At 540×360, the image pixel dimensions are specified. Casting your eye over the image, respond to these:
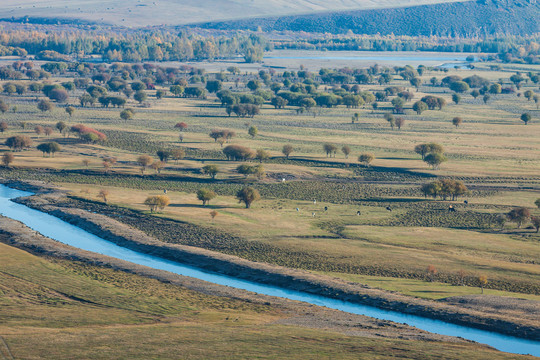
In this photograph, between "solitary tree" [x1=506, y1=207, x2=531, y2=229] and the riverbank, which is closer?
the riverbank

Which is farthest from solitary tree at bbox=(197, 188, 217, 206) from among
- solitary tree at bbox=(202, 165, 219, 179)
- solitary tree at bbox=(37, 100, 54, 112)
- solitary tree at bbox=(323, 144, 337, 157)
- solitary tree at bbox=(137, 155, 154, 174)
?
solitary tree at bbox=(37, 100, 54, 112)

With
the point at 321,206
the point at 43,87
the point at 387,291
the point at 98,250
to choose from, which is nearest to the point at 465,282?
the point at 387,291

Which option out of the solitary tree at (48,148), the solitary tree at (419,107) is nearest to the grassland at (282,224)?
the solitary tree at (48,148)

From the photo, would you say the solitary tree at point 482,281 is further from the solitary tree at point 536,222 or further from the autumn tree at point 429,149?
the autumn tree at point 429,149

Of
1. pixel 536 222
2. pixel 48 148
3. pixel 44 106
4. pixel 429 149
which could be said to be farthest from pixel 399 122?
pixel 536 222

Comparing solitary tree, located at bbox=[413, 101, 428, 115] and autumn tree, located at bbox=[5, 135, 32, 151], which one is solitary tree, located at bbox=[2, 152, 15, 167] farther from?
solitary tree, located at bbox=[413, 101, 428, 115]

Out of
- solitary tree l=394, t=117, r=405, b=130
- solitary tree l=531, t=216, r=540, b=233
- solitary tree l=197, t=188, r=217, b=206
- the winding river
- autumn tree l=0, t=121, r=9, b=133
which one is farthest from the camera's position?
solitary tree l=394, t=117, r=405, b=130

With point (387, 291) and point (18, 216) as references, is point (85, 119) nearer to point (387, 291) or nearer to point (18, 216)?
point (18, 216)
